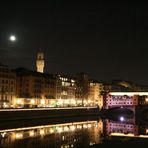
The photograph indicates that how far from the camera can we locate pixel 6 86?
62406 mm

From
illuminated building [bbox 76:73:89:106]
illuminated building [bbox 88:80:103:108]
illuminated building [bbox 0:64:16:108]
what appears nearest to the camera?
illuminated building [bbox 0:64:16:108]

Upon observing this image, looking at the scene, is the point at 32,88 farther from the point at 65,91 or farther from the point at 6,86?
the point at 65,91

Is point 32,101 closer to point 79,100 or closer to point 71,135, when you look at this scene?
point 79,100

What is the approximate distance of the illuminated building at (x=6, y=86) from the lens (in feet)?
201

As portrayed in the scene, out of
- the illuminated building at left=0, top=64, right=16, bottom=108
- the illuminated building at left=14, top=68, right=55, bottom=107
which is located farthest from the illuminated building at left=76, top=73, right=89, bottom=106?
the illuminated building at left=0, top=64, right=16, bottom=108

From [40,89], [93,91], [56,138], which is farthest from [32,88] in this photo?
[56,138]

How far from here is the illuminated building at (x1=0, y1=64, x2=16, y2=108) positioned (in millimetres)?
61156

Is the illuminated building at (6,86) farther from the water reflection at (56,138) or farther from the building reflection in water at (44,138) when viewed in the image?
the building reflection in water at (44,138)

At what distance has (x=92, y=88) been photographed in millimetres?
99812

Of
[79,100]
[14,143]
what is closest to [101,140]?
[14,143]

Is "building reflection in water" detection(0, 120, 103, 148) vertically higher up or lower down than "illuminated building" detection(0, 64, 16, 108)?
lower down

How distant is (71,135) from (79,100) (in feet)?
171

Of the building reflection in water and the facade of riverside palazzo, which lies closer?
the building reflection in water

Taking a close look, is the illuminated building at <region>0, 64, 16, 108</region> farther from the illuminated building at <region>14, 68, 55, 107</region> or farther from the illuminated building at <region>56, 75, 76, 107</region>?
the illuminated building at <region>56, 75, 76, 107</region>
